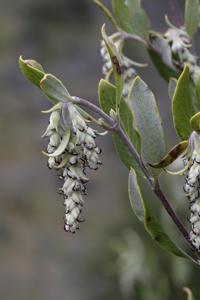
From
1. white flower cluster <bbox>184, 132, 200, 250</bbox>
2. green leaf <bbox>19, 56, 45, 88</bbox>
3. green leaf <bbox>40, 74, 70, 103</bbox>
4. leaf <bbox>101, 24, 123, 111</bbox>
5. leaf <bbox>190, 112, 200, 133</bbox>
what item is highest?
green leaf <bbox>19, 56, 45, 88</bbox>

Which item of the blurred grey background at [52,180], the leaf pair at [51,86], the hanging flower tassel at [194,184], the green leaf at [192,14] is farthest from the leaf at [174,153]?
the blurred grey background at [52,180]

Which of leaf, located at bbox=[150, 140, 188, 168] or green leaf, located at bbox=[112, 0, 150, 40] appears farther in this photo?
green leaf, located at bbox=[112, 0, 150, 40]

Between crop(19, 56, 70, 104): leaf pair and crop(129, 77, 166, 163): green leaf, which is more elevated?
crop(19, 56, 70, 104): leaf pair

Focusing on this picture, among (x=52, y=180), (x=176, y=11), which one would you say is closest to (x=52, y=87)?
(x=176, y=11)

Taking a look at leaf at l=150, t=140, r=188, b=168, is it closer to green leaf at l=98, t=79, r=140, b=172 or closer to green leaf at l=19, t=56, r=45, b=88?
green leaf at l=98, t=79, r=140, b=172

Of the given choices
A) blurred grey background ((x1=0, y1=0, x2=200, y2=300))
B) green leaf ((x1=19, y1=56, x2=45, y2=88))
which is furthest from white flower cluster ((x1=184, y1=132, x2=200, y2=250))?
blurred grey background ((x1=0, y1=0, x2=200, y2=300))

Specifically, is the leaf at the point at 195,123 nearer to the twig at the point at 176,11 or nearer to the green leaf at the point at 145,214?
the green leaf at the point at 145,214

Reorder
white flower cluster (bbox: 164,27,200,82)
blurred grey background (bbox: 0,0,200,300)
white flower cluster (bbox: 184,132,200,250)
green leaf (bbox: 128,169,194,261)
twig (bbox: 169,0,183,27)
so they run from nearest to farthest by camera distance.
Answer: white flower cluster (bbox: 184,132,200,250) → green leaf (bbox: 128,169,194,261) → white flower cluster (bbox: 164,27,200,82) → twig (bbox: 169,0,183,27) → blurred grey background (bbox: 0,0,200,300)

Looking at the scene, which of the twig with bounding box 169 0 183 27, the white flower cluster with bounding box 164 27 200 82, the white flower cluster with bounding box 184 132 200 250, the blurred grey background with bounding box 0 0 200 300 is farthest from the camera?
the blurred grey background with bounding box 0 0 200 300
